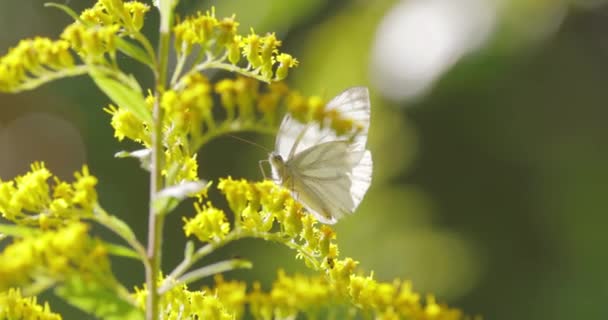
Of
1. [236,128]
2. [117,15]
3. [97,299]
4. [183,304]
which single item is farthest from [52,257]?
[117,15]

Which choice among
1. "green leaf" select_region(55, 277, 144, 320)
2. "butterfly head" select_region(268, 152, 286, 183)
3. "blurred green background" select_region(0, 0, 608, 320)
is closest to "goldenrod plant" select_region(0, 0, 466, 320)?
"green leaf" select_region(55, 277, 144, 320)

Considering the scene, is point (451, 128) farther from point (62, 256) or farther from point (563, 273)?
point (62, 256)

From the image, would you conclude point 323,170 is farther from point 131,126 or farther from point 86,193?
point 86,193

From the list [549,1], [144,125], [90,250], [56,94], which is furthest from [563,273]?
[90,250]

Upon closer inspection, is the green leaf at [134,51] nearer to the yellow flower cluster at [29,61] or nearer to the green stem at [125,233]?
the yellow flower cluster at [29,61]

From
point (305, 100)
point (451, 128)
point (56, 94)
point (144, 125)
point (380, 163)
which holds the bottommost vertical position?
point (305, 100)

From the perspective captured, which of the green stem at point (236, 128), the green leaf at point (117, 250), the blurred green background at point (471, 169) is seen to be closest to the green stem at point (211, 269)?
the green leaf at point (117, 250)
